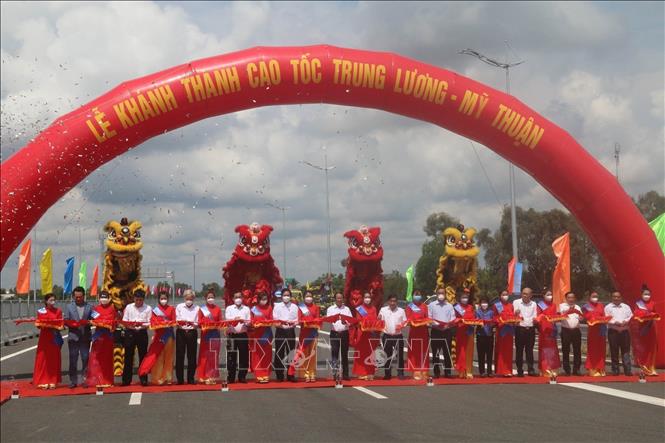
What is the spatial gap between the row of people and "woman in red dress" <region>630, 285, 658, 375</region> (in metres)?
0.02

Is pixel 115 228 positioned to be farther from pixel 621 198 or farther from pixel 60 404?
pixel 621 198

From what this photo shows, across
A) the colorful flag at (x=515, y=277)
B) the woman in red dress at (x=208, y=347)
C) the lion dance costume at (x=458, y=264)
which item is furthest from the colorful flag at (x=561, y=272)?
the woman in red dress at (x=208, y=347)

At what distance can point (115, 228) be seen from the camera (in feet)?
52.1

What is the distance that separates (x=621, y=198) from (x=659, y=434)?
6.79 meters

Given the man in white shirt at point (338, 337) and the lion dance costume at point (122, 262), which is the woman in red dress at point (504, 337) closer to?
the man in white shirt at point (338, 337)

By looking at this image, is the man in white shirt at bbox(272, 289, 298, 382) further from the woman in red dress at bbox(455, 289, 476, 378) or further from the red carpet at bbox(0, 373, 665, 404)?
the woman in red dress at bbox(455, 289, 476, 378)

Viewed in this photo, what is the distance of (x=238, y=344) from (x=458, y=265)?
17.1ft

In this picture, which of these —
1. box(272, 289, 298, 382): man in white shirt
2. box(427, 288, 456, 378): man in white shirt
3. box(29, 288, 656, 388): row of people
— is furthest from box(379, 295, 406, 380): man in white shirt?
box(272, 289, 298, 382): man in white shirt

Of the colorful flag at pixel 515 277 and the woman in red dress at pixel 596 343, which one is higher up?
the colorful flag at pixel 515 277

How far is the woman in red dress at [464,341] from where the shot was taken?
14125mm

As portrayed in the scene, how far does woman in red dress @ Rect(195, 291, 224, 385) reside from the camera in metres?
13.3

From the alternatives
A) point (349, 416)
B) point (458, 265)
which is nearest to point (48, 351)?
point (349, 416)

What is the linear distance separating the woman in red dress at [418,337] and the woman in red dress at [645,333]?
12.3ft

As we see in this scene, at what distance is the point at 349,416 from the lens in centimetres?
979
